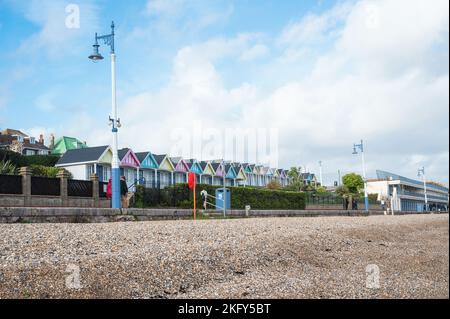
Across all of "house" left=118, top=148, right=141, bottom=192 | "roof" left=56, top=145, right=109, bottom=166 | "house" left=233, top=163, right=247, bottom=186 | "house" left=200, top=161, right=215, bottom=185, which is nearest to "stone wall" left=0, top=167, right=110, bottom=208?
"roof" left=56, top=145, right=109, bottom=166

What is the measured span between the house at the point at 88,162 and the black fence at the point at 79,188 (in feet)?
75.0

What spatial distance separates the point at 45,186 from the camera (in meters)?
23.4

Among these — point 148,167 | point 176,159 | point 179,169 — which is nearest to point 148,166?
point 148,167

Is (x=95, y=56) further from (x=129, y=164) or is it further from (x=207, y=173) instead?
(x=207, y=173)

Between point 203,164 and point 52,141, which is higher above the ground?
point 52,141

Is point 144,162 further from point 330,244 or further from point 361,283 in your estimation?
point 361,283

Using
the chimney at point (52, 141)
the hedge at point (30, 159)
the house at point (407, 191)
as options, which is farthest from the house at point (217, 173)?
the house at point (407, 191)

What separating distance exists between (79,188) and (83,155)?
84.1 ft

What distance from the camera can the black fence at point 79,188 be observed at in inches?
982

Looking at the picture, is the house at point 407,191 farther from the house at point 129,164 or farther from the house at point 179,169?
the house at point 129,164

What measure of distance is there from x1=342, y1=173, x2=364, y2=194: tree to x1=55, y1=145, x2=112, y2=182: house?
51.7 metres

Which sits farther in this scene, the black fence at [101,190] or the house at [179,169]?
the house at [179,169]
